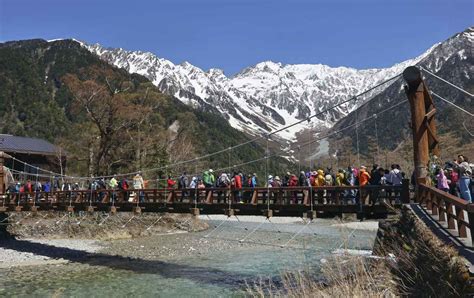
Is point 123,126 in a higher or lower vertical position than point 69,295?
higher

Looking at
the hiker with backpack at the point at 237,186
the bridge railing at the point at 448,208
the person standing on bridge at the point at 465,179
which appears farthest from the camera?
the hiker with backpack at the point at 237,186

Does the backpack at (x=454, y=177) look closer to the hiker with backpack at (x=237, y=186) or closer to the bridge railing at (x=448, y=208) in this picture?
the bridge railing at (x=448, y=208)

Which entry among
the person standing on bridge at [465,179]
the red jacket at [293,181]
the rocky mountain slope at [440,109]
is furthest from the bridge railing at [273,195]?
the rocky mountain slope at [440,109]

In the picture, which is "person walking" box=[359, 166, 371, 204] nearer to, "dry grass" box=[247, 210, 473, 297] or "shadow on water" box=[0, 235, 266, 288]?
"dry grass" box=[247, 210, 473, 297]

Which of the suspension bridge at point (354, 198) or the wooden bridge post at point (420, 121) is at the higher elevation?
the wooden bridge post at point (420, 121)

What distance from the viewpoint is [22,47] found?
113 meters

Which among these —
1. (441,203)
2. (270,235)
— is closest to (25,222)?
(270,235)

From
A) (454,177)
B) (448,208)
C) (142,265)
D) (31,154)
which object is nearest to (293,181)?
(454,177)

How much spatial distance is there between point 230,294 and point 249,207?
2.91 metres

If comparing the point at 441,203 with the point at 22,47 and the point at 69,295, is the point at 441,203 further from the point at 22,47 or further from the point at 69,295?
the point at 22,47

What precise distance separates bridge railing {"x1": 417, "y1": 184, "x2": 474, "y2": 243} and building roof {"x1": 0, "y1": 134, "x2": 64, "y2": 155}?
34.4 meters

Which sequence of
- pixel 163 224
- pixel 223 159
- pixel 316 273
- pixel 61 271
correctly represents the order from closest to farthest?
pixel 316 273
pixel 61 271
pixel 163 224
pixel 223 159

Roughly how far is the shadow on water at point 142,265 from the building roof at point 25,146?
1591 cm

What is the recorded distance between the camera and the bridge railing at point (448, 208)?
5.89 meters
